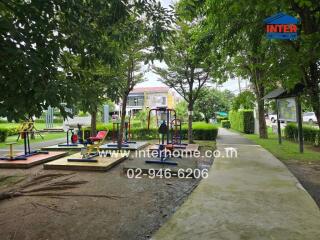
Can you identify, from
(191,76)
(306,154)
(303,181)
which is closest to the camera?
(303,181)

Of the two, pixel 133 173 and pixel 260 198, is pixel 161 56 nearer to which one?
pixel 260 198

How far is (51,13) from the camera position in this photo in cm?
289

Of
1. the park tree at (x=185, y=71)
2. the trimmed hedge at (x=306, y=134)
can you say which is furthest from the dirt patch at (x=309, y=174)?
the park tree at (x=185, y=71)

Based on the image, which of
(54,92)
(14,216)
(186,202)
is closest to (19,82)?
(54,92)

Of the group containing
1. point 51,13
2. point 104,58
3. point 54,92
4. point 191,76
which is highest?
point 191,76

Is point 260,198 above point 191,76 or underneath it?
underneath

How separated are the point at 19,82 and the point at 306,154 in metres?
9.15

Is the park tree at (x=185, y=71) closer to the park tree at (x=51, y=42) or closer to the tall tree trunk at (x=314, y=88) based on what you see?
the tall tree trunk at (x=314, y=88)

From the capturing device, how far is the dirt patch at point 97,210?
3439mm

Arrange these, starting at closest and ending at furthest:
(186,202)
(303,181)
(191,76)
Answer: (186,202) → (303,181) → (191,76)

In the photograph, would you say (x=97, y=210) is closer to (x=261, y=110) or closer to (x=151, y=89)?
(x=261, y=110)

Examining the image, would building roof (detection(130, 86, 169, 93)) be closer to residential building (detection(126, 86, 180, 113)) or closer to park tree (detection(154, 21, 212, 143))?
residential building (detection(126, 86, 180, 113))

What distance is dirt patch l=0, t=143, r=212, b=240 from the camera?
344 centimetres

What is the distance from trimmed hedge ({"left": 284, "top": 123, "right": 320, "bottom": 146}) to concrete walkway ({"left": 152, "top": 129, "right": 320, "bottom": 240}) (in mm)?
6900
